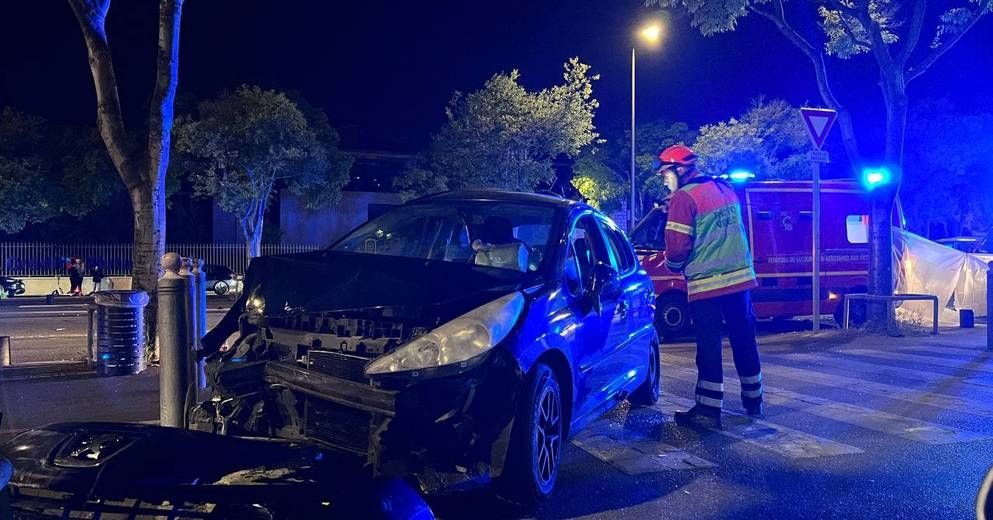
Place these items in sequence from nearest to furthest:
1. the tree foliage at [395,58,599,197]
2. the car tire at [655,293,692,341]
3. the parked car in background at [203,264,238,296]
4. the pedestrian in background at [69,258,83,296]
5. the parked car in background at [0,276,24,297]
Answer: the car tire at [655,293,692,341] < the tree foliage at [395,58,599,197] < the parked car in background at [0,276,24,297] < the pedestrian in background at [69,258,83,296] < the parked car in background at [203,264,238,296]

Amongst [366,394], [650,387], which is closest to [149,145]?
[650,387]

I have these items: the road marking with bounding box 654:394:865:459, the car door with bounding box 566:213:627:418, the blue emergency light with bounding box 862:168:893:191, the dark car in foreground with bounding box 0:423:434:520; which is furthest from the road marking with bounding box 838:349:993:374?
the dark car in foreground with bounding box 0:423:434:520

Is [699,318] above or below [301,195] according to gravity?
below

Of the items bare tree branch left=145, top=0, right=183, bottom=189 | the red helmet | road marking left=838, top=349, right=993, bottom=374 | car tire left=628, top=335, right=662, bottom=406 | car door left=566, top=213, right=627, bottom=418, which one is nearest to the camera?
car door left=566, top=213, right=627, bottom=418

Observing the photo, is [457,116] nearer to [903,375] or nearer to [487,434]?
[903,375]

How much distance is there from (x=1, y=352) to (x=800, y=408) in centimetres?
745

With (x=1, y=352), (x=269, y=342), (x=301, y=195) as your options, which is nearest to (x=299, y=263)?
(x=269, y=342)

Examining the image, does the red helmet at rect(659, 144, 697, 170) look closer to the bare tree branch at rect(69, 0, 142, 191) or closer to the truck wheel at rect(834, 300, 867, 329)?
the bare tree branch at rect(69, 0, 142, 191)

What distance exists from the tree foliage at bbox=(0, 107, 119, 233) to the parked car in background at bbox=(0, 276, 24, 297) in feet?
8.83

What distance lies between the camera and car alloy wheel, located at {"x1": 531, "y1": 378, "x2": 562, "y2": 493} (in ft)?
12.7

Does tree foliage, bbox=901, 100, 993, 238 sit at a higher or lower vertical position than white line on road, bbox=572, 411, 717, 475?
higher

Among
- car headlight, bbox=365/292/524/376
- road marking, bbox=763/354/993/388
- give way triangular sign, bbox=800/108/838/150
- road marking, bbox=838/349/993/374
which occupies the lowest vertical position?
road marking, bbox=763/354/993/388

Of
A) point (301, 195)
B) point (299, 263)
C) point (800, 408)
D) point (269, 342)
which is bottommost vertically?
point (800, 408)

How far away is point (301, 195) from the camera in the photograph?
29.3m
